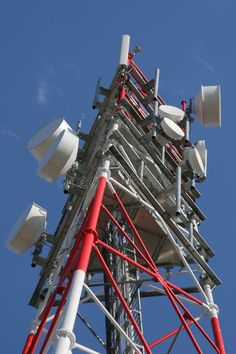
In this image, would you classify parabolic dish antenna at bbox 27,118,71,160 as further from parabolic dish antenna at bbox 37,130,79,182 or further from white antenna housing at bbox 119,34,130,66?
white antenna housing at bbox 119,34,130,66

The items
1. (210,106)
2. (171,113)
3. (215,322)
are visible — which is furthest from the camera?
(210,106)

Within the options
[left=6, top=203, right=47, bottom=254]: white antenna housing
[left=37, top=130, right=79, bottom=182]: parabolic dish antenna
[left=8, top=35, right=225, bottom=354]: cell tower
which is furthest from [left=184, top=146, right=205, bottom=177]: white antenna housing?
[left=6, top=203, right=47, bottom=254]: white antenna housing

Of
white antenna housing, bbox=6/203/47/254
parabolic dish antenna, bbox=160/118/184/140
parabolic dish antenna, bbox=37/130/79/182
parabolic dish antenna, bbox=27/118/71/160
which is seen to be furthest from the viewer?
parabolic dish antenna, bbox=160/118/184/140

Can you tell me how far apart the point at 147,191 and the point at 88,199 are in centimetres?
136

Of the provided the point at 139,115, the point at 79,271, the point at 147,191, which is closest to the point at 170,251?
the point at 147,191

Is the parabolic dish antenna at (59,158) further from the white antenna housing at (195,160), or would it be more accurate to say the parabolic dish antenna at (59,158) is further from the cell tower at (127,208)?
the white antenna housing at (195,160)

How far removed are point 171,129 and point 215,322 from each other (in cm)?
526

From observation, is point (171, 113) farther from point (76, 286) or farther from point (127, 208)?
point (76, 286)

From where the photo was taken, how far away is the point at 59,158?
14750mm

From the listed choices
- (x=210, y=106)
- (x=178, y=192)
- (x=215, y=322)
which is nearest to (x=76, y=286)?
(x=215, y=322)

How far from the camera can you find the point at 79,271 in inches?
A: 432

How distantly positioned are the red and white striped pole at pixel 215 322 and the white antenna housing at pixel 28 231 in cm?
411

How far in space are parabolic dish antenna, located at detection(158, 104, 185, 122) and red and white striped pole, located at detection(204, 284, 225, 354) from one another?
4.88 metres

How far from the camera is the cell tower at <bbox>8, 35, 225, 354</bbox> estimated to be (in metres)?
14.2
